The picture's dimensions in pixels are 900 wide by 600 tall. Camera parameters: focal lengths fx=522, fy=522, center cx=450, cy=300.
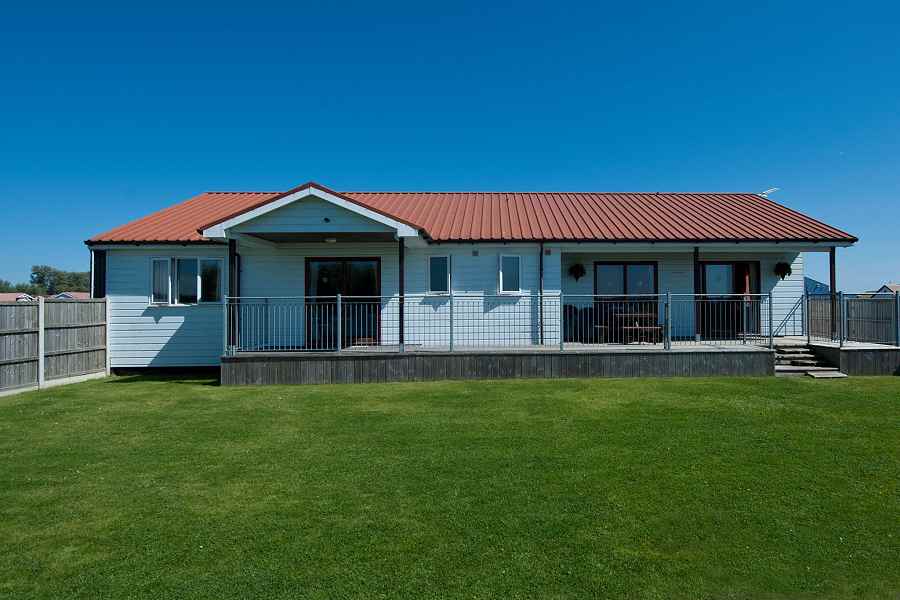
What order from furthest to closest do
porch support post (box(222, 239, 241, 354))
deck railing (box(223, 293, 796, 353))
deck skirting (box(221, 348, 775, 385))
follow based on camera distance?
deck railing (box(223, 293, 796, 353)) → porch support post (box(222, 239, 241, 354)) → deck skirting (box(221, 348, 775, 385))

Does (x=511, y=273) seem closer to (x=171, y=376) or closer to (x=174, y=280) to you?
(x=174, y=280)

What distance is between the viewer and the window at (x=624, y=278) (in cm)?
1504

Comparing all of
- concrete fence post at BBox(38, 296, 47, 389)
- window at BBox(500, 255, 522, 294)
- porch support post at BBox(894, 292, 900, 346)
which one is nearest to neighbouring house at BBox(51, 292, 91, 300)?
concrete fence post at BBox(38, 296, 47, 389)

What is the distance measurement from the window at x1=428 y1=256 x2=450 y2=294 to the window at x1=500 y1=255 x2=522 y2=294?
4.85 feet

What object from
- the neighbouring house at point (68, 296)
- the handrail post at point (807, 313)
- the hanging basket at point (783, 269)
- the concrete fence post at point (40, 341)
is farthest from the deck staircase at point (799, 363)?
the neighbouring house at point (68, 296)

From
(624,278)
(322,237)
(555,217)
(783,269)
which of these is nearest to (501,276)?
(555,217)

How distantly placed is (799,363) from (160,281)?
15.3 m

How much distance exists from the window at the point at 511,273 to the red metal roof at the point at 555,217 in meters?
0.66

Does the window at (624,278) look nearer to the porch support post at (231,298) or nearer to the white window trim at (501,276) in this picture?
the white window trim at (501,276)

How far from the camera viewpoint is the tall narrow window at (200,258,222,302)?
1338 cm

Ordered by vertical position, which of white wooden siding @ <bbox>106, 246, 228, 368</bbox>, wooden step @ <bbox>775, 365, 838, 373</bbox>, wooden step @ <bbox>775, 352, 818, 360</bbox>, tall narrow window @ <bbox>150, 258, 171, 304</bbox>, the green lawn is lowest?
the green lawn

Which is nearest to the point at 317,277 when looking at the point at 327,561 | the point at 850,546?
the point at 327,561

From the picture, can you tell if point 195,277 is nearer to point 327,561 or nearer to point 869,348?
point 327,561

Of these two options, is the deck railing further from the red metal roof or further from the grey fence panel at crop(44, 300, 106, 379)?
the grey fence panel at crop(44, 300, 106, 379)
